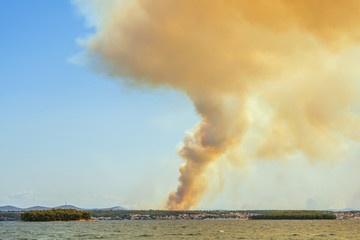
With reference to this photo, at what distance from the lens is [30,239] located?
11706 cm

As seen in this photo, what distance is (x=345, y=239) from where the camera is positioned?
114 meters

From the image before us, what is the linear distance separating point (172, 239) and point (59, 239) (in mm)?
32356

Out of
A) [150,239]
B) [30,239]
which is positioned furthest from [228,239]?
[30,239]

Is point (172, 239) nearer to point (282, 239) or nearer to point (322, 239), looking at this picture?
point (282, 239)

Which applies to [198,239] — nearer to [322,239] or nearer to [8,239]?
[322,239]

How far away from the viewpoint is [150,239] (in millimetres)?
115688

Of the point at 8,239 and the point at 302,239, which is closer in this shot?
the point at 302,239

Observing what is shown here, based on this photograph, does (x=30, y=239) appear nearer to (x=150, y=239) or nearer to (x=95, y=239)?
(x=95, y=239)

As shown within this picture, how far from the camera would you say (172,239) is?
115 m

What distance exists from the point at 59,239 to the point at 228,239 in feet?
158

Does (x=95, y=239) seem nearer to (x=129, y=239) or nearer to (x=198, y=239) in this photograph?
(x=129, y=239)

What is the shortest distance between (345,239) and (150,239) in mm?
55055

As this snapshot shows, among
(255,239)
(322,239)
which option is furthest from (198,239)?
(322,239)

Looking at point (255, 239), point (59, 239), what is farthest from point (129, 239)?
point (255, 239)
